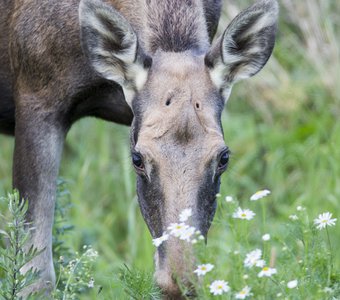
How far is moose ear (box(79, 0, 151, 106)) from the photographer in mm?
6473

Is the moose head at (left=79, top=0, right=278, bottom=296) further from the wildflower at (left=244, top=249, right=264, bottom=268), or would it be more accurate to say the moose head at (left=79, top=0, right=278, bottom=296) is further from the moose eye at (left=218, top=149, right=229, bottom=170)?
the wildflower at (left=244, top=249, right=264, bottom=268)

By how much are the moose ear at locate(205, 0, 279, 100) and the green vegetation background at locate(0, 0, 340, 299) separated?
334 centimetres

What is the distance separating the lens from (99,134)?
11484mm

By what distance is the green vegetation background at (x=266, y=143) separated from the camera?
411 inches

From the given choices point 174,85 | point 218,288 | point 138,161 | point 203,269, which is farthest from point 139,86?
point 218,288

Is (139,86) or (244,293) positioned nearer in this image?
(244,293)

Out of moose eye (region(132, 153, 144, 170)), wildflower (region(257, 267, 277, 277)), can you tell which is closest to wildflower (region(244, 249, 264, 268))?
wildflower (region(257, 267, 277, 277))

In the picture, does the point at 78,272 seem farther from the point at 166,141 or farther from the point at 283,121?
the point at 283,121

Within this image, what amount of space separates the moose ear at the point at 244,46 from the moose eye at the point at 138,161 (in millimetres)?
735

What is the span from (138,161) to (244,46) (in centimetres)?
116

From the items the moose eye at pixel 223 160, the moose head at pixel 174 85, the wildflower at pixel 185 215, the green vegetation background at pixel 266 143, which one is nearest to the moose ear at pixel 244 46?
the moose head at pixel 174 85

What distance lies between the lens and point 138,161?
6172 mm

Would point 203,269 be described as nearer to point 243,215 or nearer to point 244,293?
point 244,293

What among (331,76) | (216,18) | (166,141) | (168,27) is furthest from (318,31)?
(166,141)
